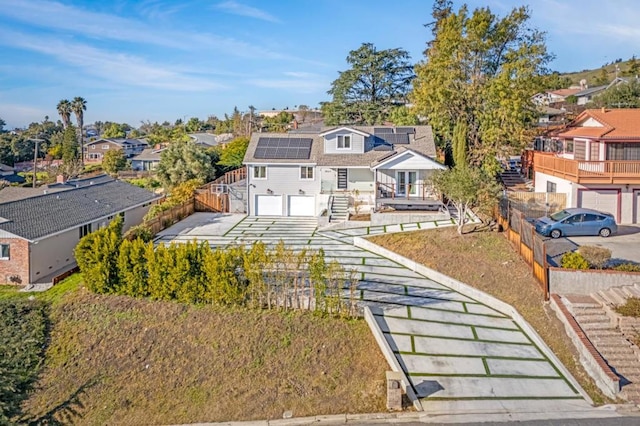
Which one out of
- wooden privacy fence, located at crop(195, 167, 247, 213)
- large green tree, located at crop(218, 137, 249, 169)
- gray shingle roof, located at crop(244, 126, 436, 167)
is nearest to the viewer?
gray shingle roof, located at crop(244, 126, 436, 167)

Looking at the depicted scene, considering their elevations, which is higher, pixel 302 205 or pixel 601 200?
pixel 601 200

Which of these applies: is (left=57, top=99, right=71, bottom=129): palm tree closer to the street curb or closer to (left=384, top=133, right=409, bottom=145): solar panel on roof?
(left=384, top=133, right=409, bottom=145): solar panel on roof

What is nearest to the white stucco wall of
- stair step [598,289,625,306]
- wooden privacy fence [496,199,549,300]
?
wooden privacy fence [496,199,549,300]

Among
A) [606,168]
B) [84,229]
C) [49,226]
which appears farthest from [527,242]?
[84,229]

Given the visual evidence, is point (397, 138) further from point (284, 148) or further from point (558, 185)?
point (558, 185)

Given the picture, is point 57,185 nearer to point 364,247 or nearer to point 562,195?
point 364,247

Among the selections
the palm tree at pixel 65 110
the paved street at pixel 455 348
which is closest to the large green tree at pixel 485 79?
the paved street at pixel 455 348

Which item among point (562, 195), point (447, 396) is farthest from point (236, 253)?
point (562, 195)
